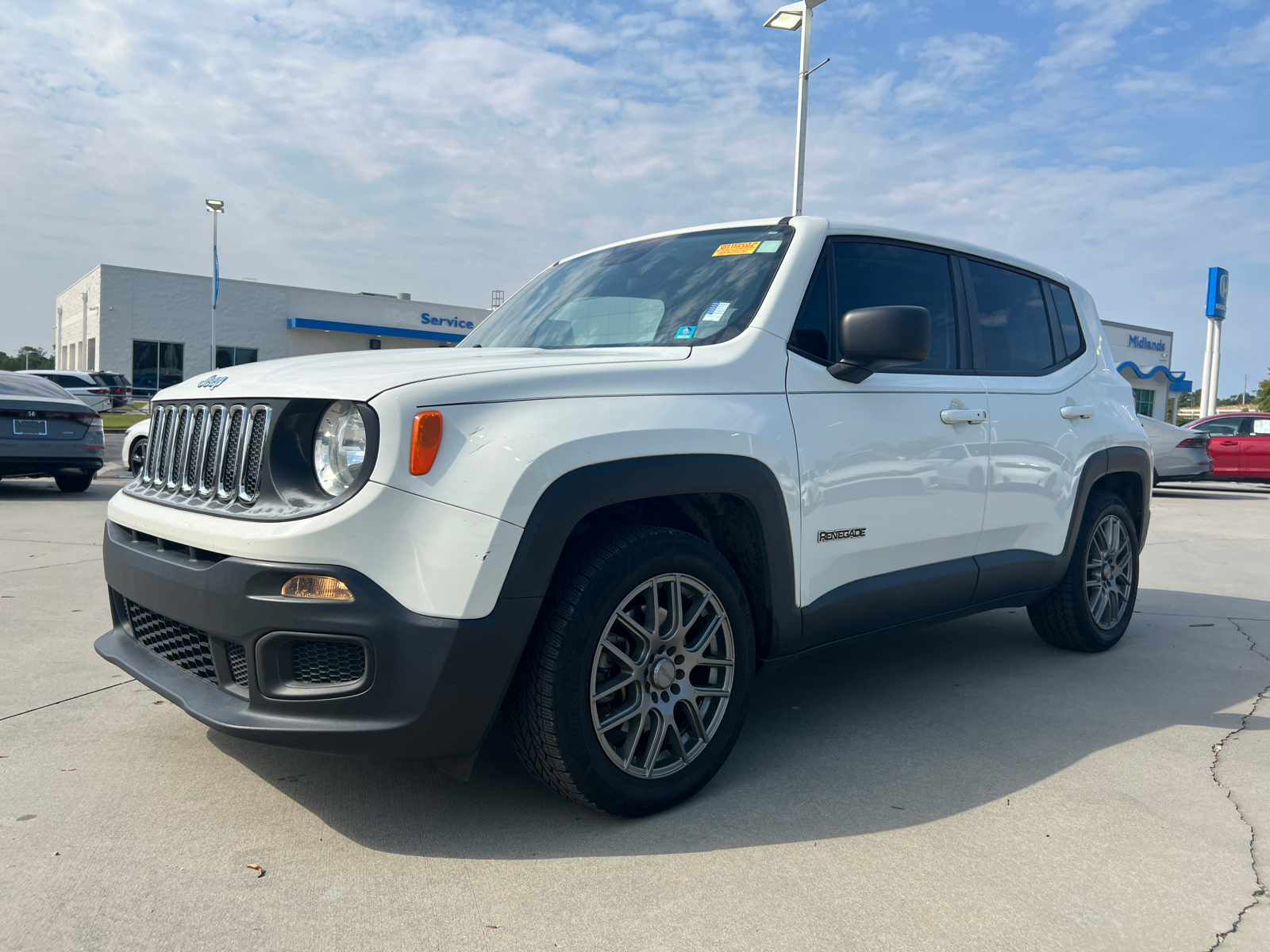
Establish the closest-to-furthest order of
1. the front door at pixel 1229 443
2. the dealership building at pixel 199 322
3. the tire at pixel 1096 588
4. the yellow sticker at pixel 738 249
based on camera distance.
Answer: the yellow sticker at pixel 738 249, the tire at pixel 1096 588, the front door at pixel 1229 443, the dealership building at pixel 199 322

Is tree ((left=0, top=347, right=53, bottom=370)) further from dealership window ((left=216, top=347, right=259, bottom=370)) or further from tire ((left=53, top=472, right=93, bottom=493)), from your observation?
tire ((left=53, top=472, right=93, bottom=493))

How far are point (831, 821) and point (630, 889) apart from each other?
71cm

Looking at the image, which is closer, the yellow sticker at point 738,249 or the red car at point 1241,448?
the yellow sticker at point 738,249

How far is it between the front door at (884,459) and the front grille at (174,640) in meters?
1.80

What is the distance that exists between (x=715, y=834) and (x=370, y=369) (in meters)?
1.60

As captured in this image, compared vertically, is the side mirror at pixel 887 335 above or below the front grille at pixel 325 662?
above

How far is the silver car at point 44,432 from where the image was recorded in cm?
977

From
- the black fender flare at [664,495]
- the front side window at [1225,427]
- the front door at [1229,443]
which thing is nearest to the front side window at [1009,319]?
the black fender flare at [664,495]

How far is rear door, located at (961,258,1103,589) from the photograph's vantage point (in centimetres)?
399

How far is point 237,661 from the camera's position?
8.37 feet

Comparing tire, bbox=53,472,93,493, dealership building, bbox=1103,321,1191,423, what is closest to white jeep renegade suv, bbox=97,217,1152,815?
tire, bbox=53,472,93,493

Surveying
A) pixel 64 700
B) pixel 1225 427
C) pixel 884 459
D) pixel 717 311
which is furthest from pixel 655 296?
pixel 1225 427

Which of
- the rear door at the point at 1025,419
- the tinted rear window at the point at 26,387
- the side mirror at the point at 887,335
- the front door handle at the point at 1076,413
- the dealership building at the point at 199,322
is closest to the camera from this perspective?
the side mirror at the point at 887,335

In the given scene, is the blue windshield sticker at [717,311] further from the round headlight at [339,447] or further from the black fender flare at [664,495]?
the round headlight at [339,447]
